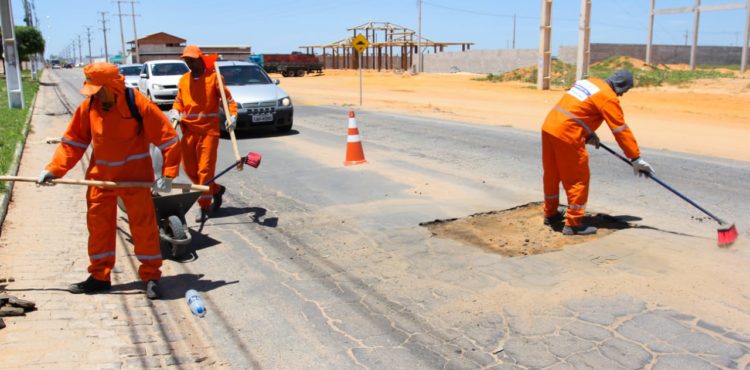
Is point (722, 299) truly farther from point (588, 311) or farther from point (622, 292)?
point (588, 311)

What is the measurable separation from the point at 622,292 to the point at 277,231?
3.37 metres

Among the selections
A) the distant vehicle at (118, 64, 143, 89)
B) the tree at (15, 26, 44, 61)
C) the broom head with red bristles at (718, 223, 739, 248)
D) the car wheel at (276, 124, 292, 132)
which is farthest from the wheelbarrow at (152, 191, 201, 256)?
the tree at (15, 26, 44, 61)

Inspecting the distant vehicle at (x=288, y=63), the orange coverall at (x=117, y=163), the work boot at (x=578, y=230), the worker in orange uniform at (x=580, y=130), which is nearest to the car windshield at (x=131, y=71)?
the orange coverall at (x=117, y=163)

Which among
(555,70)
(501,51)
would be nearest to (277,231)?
(555,70)

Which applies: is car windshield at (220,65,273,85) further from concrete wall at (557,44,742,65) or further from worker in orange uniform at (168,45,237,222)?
concrete wall at (557,44,742,65)

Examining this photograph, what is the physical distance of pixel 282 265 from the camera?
531cm

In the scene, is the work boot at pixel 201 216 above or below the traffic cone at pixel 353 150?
below

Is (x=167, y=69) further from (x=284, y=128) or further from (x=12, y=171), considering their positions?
(x=12, y=171)

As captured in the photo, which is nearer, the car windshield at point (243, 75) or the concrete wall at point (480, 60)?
the car windshield at point (243, 75)

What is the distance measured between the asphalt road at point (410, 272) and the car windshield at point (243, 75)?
4797mm

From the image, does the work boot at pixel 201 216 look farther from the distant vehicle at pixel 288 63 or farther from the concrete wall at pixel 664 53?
the distant vehicle at pixel 288 63

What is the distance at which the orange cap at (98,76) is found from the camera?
4.21 m

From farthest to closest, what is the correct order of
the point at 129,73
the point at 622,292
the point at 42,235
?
1. the point at 129,73
2. the point at 42,235
3. the point at 622,292

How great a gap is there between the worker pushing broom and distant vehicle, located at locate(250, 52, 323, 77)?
176 feet
